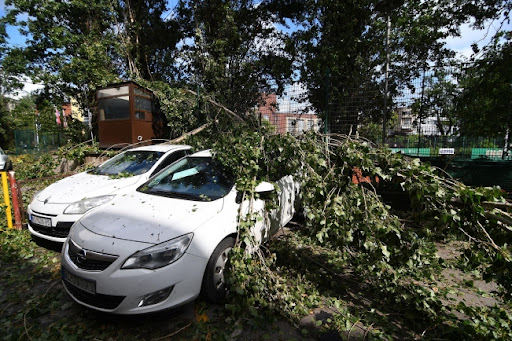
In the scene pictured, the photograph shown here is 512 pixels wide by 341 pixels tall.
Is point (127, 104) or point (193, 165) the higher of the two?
point (127, 104)

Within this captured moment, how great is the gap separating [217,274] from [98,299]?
1.07m

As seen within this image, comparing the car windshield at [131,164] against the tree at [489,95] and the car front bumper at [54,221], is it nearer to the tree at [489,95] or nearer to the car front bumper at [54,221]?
the car front bumper at [54,221]

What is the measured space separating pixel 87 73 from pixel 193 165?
11.5 metres

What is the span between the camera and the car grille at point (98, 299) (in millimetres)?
2293

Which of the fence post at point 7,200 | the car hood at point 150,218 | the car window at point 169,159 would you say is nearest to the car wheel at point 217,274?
the car hood at point 150,218

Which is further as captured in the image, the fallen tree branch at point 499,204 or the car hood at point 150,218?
the car hood at point 150,218

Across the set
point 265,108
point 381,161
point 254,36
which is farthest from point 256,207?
point 254,36

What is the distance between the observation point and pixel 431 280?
3227mm

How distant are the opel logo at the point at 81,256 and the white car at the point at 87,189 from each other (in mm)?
1491

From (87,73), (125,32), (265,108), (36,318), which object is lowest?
(36,318)

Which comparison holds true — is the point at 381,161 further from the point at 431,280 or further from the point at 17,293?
the point at 17,293

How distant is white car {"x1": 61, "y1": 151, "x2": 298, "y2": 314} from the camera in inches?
90.1

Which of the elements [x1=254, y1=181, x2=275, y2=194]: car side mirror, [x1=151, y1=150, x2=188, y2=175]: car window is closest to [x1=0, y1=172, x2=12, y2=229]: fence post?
[x1=151, y1=150, x2=188, y2=175]: car window

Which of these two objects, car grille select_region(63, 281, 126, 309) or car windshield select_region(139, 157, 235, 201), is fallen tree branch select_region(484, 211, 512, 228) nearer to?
car windshield select_region(139, 157, 235, 201)
